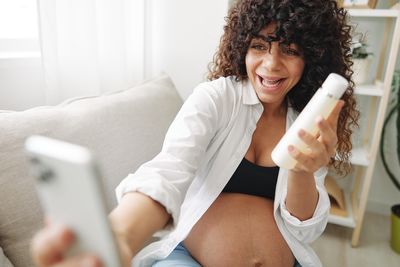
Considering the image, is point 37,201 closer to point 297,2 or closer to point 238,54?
point 238,54

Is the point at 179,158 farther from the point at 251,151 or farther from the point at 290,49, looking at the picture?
the point at 290,49

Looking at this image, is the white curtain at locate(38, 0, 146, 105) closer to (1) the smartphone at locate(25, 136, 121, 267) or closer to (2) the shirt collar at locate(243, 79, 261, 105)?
(2) the shirt collar at locate(243, 79, 261, 105)

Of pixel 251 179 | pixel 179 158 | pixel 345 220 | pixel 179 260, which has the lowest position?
pixel 345 220

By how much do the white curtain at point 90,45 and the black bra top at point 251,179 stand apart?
1.89ft

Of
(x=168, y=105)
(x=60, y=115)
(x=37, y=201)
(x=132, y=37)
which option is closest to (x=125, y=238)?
(x=37, y=201)

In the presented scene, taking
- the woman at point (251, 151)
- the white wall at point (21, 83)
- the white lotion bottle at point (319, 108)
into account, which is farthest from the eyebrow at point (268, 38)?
the white wall at point (21, 83)

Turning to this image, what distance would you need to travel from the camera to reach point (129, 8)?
120 centimetres

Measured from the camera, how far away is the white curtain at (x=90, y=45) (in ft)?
2.91

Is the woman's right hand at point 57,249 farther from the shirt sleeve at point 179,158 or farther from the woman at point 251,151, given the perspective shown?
the woman at point 251,151

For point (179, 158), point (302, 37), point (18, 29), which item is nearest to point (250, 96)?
point (302, 37)

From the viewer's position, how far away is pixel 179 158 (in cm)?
60

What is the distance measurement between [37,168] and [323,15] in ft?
2.22

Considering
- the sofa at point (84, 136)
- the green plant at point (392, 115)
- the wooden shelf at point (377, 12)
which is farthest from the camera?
the green plant at point (392, 115)

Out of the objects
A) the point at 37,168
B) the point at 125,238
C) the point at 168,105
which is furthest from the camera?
the point at 168,105
